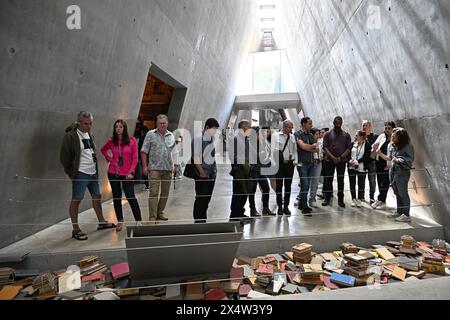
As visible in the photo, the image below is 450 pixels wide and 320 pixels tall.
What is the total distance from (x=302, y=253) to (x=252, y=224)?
877 millimetres

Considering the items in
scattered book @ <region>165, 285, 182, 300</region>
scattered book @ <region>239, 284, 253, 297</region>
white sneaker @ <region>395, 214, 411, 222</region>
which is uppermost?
white sneaker @ <region>395, 214, 411, 222</region>

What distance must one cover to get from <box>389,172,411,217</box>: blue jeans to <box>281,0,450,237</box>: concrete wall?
34cm

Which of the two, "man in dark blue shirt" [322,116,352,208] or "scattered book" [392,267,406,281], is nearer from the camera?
"scattered book" [392,267,406,281]

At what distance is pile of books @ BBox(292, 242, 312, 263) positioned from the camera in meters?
3.01

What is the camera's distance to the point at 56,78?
3.17 metres

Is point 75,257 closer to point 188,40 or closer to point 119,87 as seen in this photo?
point 119,87

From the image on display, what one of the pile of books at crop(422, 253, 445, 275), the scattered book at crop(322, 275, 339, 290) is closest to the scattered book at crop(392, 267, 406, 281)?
the pile of books at crop(422, 253, 445, 275)

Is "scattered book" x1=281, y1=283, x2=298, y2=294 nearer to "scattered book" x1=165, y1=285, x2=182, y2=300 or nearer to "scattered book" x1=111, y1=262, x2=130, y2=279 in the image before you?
"scattered book" x1=165, y1=285, x2=182, y2=300

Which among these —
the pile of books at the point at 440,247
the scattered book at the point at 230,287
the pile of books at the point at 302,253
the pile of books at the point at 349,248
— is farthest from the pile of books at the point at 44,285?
the pile of books at the point at 440,247

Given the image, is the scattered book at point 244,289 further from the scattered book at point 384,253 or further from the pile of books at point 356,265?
the scattered book at point 384,253

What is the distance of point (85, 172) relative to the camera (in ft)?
10.2

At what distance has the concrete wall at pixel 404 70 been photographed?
3271 millimetres

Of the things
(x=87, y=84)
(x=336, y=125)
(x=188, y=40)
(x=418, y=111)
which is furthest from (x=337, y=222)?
A: (x=188, y=40)

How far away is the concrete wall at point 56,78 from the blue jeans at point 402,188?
4.42 m
